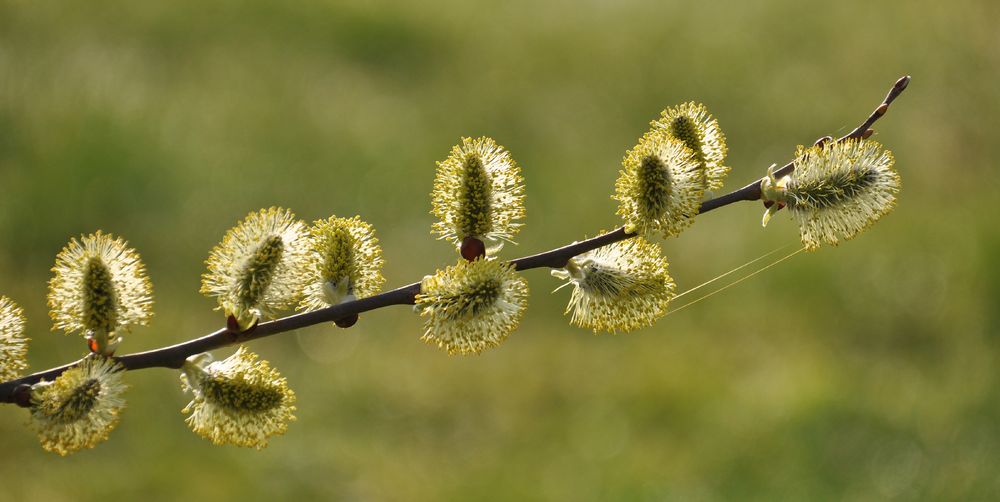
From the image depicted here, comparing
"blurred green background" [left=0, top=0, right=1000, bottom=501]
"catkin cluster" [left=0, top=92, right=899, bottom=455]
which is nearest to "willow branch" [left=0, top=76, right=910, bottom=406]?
"catkin cluster" [left=0, top=92, right=899, bottom=455]

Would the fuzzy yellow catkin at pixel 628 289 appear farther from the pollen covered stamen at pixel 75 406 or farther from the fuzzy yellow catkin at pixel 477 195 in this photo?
the pollen covered stamen at pixel 75 406

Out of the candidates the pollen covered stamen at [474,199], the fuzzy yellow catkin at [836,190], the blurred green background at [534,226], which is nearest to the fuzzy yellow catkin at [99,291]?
the pollen covered stamen at [474,199]

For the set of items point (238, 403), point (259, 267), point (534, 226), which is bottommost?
point (238, 403)

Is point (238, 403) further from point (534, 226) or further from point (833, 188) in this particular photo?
point (534, 226)

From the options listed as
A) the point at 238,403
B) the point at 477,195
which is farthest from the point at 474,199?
the point at 238,403

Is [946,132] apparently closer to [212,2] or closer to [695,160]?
[212,2]

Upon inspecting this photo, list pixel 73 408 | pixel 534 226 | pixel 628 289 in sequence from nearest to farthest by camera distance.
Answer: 1. pixel 73 408
2. pixel 628 289
3. pixel 534 226

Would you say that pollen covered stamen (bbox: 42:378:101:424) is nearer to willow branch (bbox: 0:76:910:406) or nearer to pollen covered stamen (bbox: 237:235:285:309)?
willow branch (bbox: 0:76:910:406)
